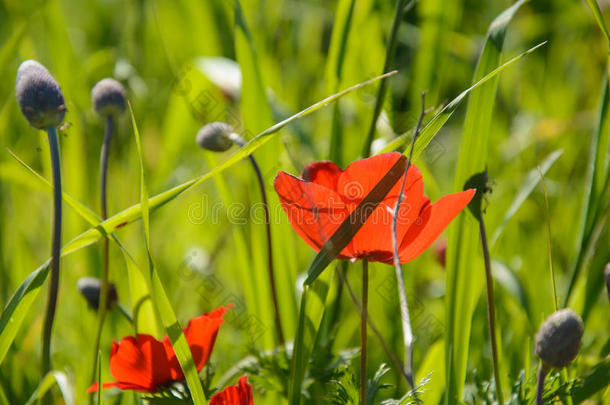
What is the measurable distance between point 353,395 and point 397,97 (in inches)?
49.7

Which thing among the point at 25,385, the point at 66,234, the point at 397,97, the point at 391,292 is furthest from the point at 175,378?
the point at 397,97

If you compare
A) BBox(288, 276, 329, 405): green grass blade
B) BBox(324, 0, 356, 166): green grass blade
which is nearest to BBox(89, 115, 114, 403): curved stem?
BBox(288, 276, 329, 405): green grass blade

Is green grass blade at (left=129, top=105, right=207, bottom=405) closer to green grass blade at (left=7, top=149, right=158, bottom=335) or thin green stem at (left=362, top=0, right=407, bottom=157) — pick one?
green grass blade at (left=7, top=149, right=158, bottom=335)

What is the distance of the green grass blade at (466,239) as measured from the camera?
27.3 inches

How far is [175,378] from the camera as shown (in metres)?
0.70

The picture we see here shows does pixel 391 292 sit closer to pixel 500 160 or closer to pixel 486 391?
pixel 486 391

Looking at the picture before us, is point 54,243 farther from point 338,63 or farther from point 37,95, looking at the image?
point 338,63

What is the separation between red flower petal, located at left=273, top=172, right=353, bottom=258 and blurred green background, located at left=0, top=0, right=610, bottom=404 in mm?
128

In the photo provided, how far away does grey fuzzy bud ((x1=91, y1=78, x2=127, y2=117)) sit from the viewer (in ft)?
2.46

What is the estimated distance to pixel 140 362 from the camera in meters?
0.66

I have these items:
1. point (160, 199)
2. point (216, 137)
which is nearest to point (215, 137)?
point (216, 137)

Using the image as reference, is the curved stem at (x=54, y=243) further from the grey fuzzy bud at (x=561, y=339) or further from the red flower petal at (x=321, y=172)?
the grey fuzzy bud at (x=561, y=339)

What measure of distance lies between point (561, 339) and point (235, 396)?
12.2 inches

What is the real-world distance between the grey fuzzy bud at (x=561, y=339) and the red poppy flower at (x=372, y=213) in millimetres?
128
